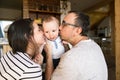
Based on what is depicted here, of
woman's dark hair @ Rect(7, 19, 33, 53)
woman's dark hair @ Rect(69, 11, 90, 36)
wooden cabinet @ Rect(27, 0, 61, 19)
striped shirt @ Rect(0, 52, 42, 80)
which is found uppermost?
wooden cabinet @ Rect(27, 0, 61, 19)

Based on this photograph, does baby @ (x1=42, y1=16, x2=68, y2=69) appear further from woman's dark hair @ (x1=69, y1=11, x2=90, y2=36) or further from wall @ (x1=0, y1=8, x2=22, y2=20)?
wall @ (x1=0, y1=8, x2=22, y2=20)

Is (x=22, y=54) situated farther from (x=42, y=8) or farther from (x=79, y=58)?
(x=42, y=8)

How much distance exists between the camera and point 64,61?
106cm

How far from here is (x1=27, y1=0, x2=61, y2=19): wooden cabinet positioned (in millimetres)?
4918

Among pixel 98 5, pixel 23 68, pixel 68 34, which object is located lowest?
pixel 23 68

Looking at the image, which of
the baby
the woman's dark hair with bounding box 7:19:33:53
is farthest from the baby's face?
the woman's dark hair with bounding box 7:19:33:53

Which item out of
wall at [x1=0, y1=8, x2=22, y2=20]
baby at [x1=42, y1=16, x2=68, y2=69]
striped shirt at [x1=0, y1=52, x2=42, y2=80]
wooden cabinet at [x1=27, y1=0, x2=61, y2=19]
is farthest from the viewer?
wall at [x1=0, y1=8, x2=22, y2=20]

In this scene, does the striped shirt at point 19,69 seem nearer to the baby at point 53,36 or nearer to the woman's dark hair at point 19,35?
the woman's dark hair at point 19,35

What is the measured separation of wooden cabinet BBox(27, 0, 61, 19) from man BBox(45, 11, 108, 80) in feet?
12.2

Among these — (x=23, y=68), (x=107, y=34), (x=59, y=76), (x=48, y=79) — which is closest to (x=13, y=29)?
(x=23, y=68)

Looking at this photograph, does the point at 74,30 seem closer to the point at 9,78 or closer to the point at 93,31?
the point at 9,78

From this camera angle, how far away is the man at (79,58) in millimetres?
1053

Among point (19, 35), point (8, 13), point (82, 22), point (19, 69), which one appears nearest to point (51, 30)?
point (82, 22)

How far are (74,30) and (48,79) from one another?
429 mm
